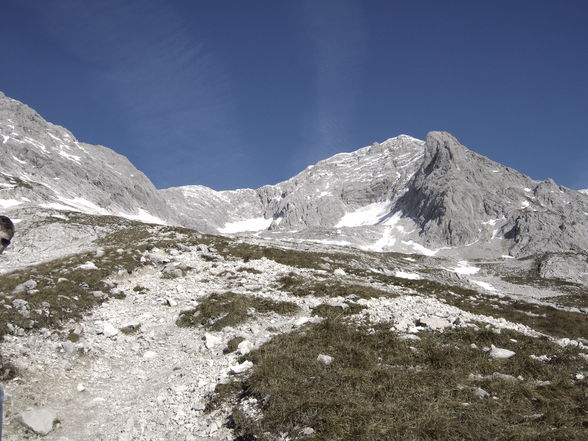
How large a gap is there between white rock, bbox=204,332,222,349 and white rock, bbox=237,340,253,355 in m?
1.25

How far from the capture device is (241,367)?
1209 cm

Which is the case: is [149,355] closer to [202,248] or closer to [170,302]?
[170,302]

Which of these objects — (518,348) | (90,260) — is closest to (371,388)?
(518,348)

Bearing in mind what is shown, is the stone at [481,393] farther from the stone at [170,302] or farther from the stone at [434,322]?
the stone at [170,302]

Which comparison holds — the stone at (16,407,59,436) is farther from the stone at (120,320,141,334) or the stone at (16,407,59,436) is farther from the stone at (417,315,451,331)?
the stone at (417,315,451,331)

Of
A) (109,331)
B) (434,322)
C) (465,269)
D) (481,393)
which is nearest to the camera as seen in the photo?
(481,393)

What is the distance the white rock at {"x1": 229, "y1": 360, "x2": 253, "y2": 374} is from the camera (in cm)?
1202

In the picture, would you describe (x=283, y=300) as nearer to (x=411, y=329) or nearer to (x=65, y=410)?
(x=411, y=329)

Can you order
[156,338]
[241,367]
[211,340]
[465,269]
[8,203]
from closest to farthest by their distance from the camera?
[241,367], [211,340], [156,338], [8,203], [465,269]

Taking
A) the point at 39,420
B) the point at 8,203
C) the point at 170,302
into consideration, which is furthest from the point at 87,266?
the point at 8,203

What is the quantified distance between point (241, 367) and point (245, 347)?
1722mm

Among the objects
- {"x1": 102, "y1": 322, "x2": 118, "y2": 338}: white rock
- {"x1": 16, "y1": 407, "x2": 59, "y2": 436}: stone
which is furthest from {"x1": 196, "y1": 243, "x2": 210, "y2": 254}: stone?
{"x1": 16, "y1": 407, "x2": 59, "y2": 436}: stone

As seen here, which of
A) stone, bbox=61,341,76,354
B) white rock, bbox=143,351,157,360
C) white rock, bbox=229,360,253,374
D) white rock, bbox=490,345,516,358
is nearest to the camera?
white rock, bbox=229,360,253,374

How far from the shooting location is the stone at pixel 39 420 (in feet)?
30.9
